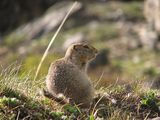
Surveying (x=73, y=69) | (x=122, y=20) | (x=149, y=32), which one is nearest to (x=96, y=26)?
(x=122, y=20)

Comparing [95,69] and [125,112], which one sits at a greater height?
[125,112]

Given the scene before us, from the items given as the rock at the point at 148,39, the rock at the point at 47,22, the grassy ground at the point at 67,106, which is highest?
the grassy ground at the point at 67,106

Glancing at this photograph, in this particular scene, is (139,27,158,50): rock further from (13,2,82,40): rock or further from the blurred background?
(13,2,82,40): rock

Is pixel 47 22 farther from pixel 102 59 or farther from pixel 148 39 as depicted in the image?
pixel 148 39

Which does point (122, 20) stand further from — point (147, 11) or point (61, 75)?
point (61, 75)

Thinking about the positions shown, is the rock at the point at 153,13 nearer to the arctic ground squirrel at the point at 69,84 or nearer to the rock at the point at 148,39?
the rock at the point at 148,39

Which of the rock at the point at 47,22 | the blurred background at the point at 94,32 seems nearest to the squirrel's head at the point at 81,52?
the blurred background at the point at 94,32

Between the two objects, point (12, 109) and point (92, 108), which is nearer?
point (12, 109)

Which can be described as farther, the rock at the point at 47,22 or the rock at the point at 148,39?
the rock at the point at 47,22

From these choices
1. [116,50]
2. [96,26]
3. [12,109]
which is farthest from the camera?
[96,26]
